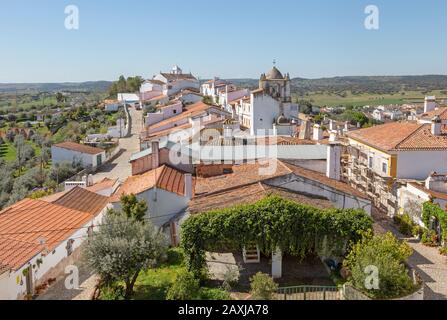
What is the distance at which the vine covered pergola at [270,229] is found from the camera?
1534 cm

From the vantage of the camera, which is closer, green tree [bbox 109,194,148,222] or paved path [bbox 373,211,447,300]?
paved path [bbox 373,211,447,300]

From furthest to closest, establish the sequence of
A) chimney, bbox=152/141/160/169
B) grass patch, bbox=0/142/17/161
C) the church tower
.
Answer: grass patch, bbox=0/142/17/161 → the church tower → chimney, bbox=152/141/160/169

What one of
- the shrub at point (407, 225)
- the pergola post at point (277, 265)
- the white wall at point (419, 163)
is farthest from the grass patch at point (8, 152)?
the pergola post at point (277, 265)

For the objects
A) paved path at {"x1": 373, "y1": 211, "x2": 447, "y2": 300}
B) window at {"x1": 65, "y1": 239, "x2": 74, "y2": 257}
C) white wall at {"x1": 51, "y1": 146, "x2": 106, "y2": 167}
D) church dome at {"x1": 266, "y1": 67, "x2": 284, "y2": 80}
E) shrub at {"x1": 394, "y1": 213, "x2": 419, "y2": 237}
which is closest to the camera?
paved path at {"x1": 373, "y1": 211, "x2": 447, "y2": 300}

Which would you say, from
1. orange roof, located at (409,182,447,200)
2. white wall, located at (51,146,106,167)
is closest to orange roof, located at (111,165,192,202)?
orange roof, located at (409,182,447,200)

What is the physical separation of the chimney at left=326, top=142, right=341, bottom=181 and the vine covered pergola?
720 centimetres

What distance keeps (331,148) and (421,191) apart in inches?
187

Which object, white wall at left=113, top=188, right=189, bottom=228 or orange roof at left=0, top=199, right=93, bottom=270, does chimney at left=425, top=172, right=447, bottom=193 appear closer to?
white wall at left=113, top=188, right=189, bottom=228

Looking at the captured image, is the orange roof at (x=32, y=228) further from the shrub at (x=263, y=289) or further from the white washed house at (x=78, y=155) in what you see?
the white washed house at (x=78, y=155)

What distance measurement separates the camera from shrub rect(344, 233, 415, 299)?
13.1 meters

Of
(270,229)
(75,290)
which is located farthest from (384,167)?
(75,290)

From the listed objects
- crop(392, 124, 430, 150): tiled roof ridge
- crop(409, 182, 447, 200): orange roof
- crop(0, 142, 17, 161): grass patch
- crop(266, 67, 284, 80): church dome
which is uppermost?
crop(266, 67, 284, 80): church dome

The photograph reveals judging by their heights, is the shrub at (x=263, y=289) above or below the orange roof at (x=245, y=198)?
below

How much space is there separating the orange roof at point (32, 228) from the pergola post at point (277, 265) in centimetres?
814
